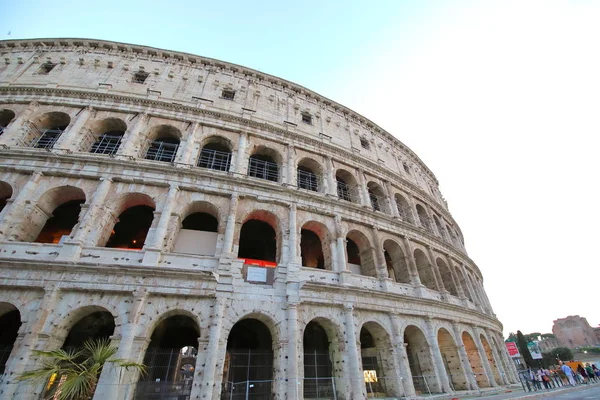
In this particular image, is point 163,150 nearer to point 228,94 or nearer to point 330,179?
point 228,94

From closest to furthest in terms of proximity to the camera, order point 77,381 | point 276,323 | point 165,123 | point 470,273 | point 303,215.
A: point 77,381, point 276,323, point 303,215, point 165,123, point 470,273

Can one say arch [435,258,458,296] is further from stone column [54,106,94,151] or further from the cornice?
stone column [54,106,94,151]

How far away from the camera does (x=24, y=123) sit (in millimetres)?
12648

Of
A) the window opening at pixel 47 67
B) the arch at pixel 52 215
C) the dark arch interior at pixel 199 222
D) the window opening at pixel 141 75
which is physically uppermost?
the window opening at pixel 47 67

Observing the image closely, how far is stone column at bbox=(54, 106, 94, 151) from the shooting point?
11.7 m

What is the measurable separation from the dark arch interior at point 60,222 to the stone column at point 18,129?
3.27m

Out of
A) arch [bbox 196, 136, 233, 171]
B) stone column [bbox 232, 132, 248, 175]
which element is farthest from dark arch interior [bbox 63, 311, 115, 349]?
stone column [bbox 232, 132, 248, 175]

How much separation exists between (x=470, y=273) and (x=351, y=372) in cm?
1534

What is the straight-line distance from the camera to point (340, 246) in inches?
484

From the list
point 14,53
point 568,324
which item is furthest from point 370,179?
point 568,324

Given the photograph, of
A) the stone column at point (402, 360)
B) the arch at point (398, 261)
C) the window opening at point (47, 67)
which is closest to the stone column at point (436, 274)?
the arch at point (398, 261)

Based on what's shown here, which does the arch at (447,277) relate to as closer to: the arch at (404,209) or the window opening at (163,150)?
the arch at (404,209)

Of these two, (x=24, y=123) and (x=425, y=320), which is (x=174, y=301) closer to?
(x=425, y=320)

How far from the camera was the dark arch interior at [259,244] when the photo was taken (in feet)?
48.3
